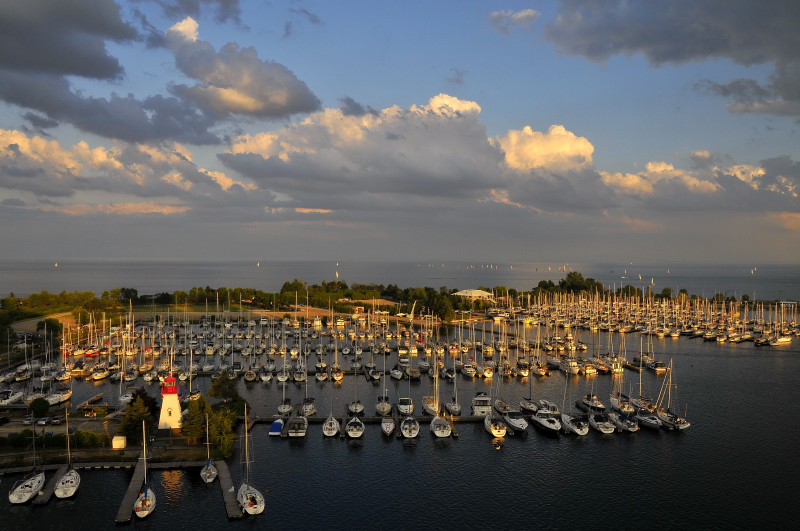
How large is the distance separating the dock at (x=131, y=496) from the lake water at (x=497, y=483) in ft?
2.54

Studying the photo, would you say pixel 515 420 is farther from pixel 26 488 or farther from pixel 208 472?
pixel 26 488

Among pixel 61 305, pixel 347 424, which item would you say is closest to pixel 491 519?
pixel 347 424

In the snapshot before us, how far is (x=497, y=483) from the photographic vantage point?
113 ft

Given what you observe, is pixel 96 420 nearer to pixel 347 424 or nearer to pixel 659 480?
pixel 347 424

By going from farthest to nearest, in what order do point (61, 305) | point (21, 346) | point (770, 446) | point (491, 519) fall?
point (61, 305), point (21, 346), point (770, 446), point (491, 519)

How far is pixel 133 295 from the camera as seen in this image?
129m

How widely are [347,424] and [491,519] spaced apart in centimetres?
1673

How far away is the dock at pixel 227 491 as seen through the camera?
2983 centimetres

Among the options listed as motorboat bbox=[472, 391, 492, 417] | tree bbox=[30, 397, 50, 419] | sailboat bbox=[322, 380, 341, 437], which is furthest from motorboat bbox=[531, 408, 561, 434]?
tree bbox=[30, 397, 50, 419]

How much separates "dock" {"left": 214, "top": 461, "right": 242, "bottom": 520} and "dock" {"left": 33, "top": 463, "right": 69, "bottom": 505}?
9.57 meters

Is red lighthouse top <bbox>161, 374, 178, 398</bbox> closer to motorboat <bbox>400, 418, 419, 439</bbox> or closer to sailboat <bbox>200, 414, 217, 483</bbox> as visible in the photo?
sailboat <bbox>200, 414, 217, 483</bbox>

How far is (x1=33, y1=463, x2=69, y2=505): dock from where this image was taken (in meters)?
30.5

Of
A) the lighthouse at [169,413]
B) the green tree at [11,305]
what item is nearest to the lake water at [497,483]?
the lighthouse at [169,413]

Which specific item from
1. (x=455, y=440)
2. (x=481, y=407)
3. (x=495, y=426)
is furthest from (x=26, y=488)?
(x=481, y=407)
